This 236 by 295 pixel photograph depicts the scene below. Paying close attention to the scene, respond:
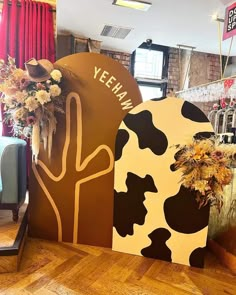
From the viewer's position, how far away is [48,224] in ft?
7.28

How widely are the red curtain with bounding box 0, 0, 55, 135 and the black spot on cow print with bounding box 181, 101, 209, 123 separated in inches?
84.2

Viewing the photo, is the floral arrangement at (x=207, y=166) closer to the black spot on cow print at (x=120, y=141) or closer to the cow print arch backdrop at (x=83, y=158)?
the black spot on cow print at (x=120, y=141)

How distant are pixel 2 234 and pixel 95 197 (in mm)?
811

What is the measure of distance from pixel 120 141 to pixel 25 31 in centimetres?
218

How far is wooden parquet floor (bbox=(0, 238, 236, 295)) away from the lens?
162 cm

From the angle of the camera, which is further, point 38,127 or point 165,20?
point 165,20

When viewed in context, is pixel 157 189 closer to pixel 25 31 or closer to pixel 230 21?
pixel 230 21

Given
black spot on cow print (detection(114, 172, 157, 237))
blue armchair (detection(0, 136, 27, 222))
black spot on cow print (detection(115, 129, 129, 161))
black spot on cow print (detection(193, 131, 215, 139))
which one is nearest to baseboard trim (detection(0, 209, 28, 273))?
blue armchair (detection(0, 136, 27, 222))

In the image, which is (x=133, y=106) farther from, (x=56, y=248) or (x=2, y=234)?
(x=2, y=234)

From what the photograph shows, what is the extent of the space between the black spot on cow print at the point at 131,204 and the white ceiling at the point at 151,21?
7.40ft

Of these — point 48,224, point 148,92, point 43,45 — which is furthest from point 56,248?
point 148,92

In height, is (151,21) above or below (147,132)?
above

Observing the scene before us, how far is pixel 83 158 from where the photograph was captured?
2131mm

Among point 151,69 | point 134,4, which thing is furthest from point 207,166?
point 151,69
